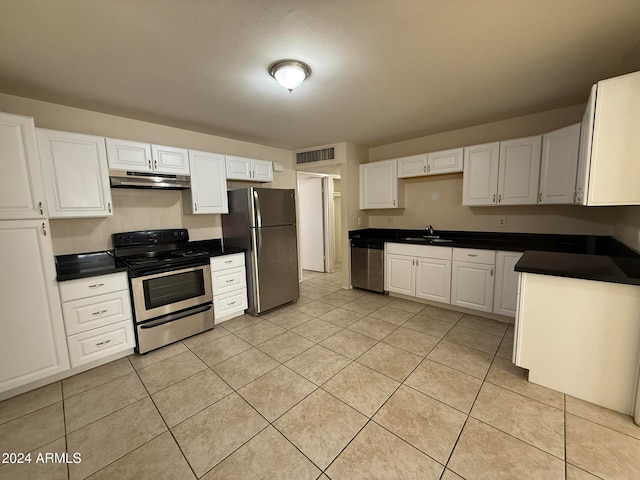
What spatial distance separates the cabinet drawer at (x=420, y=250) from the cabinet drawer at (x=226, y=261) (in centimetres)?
Answer: 216

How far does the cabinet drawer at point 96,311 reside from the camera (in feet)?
7.16

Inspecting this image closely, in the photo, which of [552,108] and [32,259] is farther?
[552,108]

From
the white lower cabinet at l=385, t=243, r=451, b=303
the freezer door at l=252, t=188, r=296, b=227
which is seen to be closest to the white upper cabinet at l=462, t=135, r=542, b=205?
the white lower cabinet at l=385, t=243, r=451, b=303

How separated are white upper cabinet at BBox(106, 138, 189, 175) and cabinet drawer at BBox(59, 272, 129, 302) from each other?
1.08 m

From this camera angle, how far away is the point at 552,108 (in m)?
2.92

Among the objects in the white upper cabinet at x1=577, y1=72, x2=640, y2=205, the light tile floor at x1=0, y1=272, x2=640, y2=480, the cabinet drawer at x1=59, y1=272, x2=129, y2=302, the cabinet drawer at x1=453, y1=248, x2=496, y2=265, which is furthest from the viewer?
the cabinet drawer at x1=453, y1=248, x2=496, y2=265

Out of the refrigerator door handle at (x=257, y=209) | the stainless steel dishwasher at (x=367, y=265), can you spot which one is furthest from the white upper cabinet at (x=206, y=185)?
the stainless steel dishwasher at (x=367, y=265)

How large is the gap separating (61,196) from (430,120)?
396 centimetres

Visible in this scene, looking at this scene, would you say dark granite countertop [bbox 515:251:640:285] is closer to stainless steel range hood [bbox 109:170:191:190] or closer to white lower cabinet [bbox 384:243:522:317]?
white lower cabinet [bbox 384:243:522:317]

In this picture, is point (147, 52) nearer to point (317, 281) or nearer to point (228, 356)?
point (228, 356)

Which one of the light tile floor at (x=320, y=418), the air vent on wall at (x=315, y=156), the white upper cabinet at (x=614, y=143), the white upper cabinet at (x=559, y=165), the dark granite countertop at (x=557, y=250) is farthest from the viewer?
the air vent on wall at (x=315, y=156)

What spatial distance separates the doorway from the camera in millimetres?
5457

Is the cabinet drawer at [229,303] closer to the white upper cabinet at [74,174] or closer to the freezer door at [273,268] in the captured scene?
the freezer door at [273,268]

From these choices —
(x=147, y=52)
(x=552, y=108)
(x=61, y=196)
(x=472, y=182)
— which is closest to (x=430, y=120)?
(x=472, y=182)
